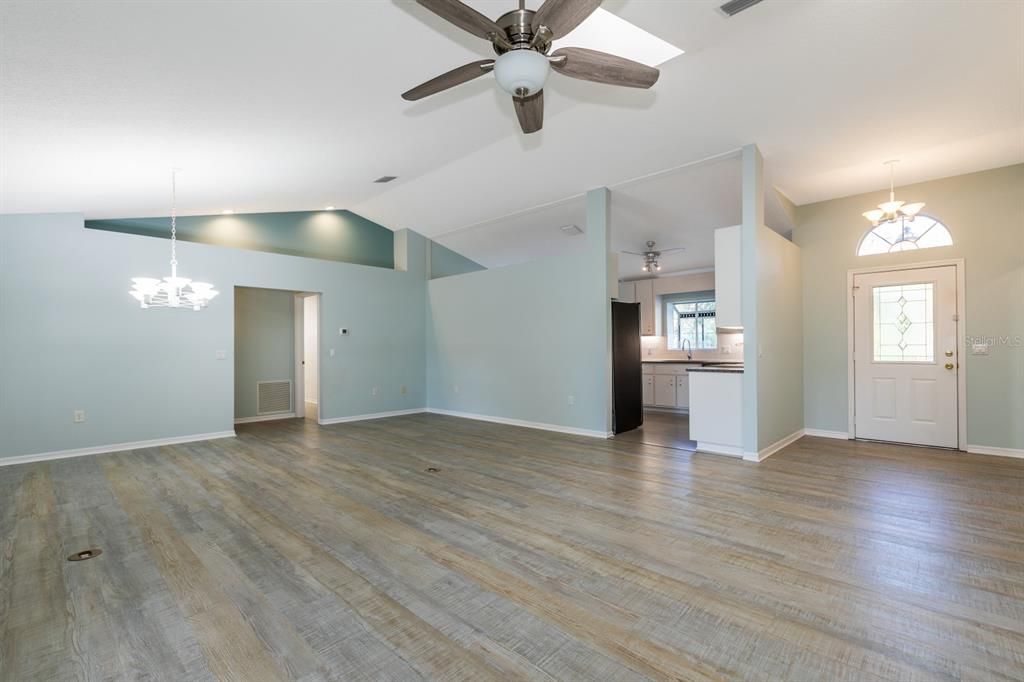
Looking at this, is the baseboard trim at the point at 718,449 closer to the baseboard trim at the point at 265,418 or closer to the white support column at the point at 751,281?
the white support column at the point at 751,281

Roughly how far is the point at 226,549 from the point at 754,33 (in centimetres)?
487

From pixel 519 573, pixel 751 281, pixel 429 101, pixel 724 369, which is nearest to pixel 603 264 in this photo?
pixel 751 281

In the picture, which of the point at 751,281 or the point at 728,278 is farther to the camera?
the point at 728,278

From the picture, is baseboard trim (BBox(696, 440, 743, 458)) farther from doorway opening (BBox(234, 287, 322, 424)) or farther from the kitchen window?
doorway opening (BBox(234, 287, 322, 424))

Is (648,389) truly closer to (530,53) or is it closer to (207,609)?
(530,53)

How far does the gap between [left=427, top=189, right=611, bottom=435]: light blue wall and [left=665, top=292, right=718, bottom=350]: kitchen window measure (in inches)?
131

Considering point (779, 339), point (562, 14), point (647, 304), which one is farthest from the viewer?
point (647, 304)

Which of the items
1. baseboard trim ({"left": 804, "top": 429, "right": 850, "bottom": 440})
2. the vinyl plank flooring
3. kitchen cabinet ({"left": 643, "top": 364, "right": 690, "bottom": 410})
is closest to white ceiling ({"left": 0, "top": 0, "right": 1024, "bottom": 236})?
the vinyl plank flooring

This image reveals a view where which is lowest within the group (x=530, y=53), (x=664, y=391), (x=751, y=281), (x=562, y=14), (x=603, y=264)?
(x=664, y=391)

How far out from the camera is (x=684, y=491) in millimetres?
3705

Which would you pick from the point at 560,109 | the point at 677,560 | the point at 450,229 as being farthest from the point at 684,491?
the point at 450,229

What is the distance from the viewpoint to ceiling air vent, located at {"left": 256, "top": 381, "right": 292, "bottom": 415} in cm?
780

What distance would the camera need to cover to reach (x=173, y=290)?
517cm

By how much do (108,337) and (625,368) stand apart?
6.52m
